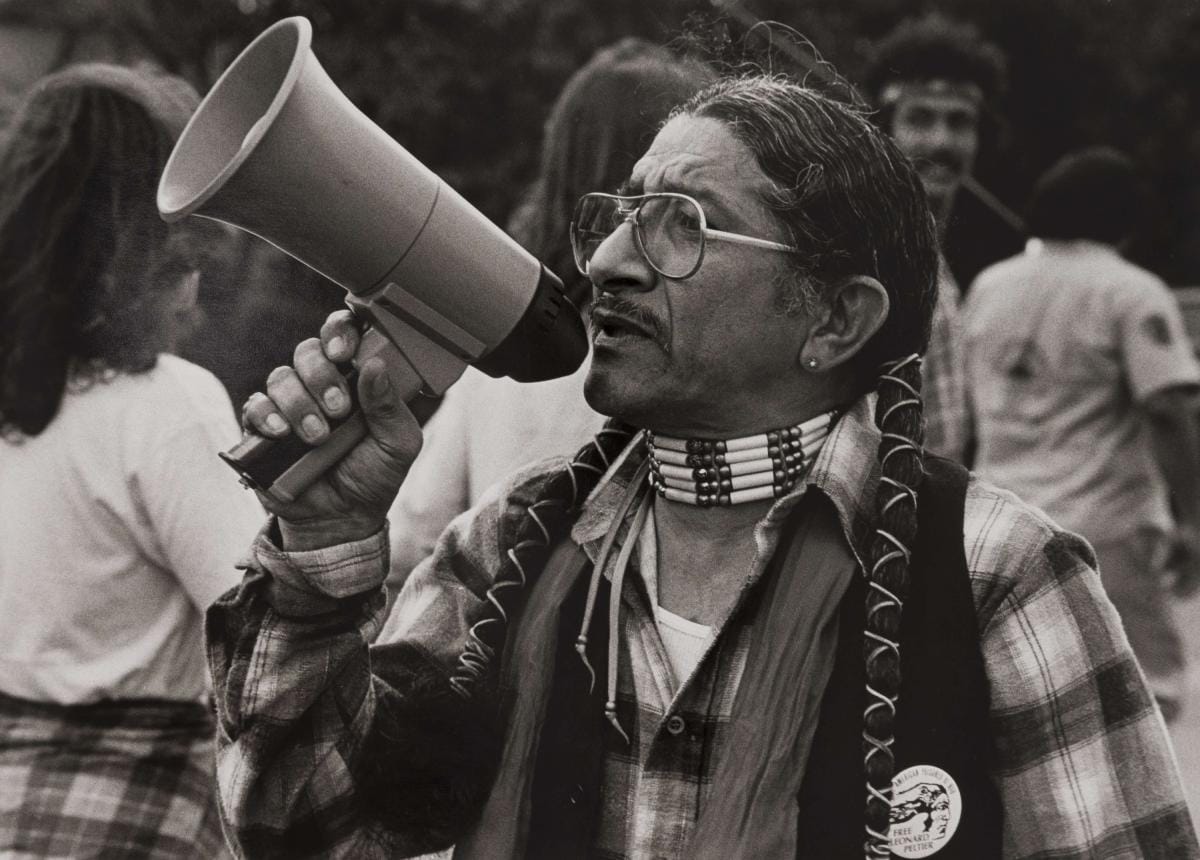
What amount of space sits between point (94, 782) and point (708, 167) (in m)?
1.42

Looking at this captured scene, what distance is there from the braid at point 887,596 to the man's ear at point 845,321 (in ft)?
0.35

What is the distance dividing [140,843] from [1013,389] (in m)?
2.95

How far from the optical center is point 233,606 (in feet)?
6.73

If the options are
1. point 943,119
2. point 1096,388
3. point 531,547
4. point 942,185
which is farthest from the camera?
point 1096,388

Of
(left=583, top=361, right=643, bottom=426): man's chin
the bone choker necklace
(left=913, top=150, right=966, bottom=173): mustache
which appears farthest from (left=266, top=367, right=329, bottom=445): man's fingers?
(left=913, top=150, right=966, bottom=173): mustache

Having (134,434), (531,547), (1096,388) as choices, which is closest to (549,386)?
(134,434)

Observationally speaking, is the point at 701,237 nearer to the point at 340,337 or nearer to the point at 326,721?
the point at 340,337

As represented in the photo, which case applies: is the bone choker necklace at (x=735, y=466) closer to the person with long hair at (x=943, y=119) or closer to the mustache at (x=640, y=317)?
the mustache at (x=640, y=317)

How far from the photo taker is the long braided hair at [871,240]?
2.00 m

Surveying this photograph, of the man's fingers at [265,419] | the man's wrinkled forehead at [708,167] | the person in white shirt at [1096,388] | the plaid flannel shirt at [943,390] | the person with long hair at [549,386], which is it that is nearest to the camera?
the man's fingers at [265,419]

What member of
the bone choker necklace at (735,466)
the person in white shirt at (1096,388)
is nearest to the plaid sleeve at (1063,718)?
the bone choker necklace at (735,466)

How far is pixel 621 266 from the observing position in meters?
2.09

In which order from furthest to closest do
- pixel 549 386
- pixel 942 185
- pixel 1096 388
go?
pixel 1096 388, pixel 942 185, pixel 549 386

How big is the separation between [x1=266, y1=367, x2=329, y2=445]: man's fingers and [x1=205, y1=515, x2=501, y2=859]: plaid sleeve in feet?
0.48
